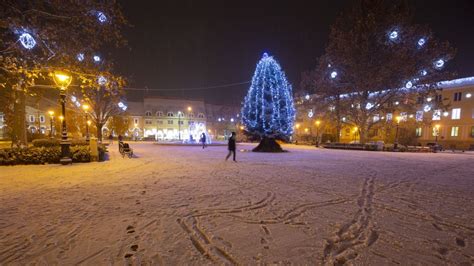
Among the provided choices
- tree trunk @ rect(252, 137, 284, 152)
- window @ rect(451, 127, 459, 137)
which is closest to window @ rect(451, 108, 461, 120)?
window @ rect(451, 127, 459, 137)

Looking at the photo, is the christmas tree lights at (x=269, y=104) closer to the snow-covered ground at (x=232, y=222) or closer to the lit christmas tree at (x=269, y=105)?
the lit christmas tree at (x=269, y=105)

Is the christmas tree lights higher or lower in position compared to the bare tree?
lower

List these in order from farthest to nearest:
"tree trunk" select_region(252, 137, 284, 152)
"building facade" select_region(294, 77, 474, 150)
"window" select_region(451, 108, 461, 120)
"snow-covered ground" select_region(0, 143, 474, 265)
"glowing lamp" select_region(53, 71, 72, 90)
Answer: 1. "window" select_region(451, 108, 461, 120)
2. "building facade" select_region(294, 77, 474, 150)
3. "tree trunk" select_region(252, 137, 284, 152)
4. "glowing lamp" select_region(53, 71, 72, 90)
5. "snow-covered ground" select_region(0, 143, 474, 265)

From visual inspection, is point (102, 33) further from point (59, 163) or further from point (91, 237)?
point (91, 237)

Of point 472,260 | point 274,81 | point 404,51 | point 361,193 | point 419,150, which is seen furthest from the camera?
point 419,150

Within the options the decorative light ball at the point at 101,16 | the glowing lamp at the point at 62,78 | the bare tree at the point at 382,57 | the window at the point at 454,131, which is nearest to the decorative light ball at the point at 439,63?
the bare tree at the point at 382,57

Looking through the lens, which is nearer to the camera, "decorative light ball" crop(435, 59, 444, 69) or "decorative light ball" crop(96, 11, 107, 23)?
"decorative light ball" crop(96, 11, 107, 23)

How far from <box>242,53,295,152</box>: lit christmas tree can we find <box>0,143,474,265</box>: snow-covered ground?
12.3 meters

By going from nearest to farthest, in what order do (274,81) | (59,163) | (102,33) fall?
(102,33)
(59,163)
(274,81)

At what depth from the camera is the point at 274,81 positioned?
19906 mm

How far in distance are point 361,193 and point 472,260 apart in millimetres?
3418

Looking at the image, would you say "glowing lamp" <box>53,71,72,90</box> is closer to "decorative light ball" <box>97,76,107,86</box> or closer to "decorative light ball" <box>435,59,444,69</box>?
"decorative light ball" <box>97,76,107,86</box>

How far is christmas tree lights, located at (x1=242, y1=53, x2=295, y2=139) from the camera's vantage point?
19.6 meters

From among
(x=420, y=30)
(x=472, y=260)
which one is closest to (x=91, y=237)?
(x=472, y=260)
